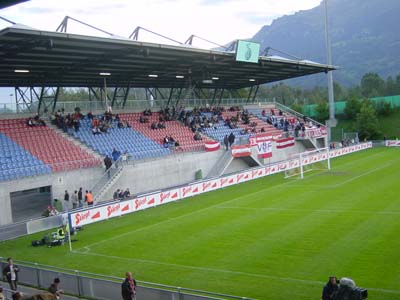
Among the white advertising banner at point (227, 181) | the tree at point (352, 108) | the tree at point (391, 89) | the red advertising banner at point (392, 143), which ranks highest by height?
the tree at point (391, 89)

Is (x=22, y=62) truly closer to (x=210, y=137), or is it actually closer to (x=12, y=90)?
(x=12, y=90)

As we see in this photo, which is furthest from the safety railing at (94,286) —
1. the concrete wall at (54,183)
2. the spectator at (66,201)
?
the spectator at (66,201)

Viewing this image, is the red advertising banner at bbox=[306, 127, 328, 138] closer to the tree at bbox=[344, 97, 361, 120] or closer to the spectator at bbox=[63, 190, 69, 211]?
the tree at bbox=[344, 97, 361, 120]

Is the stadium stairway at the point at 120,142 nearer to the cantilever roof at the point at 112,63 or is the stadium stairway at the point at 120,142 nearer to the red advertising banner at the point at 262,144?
the cantilever roof at the point at 112,63

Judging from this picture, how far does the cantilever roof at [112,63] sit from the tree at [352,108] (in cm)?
2751

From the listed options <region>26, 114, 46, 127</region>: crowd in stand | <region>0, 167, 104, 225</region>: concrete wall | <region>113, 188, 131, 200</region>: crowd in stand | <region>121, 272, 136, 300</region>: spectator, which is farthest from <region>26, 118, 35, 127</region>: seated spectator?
<region>121, 272, 136, 300</region>: spectator

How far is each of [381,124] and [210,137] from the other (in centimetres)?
4165

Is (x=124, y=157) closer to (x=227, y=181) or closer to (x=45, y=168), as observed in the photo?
(x=45, y=168)

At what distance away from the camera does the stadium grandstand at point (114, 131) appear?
96.7ft

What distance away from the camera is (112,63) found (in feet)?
125

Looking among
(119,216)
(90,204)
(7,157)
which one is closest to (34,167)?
(7,157)

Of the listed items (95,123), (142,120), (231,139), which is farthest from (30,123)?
(231,139)

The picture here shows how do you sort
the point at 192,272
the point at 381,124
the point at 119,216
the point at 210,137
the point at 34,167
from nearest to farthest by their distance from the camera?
the point at 192,272 → the point at 119,216 → the point at 34,167 → the point at 210,137 → the point at 381,124

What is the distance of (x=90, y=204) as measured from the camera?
1147 inches
